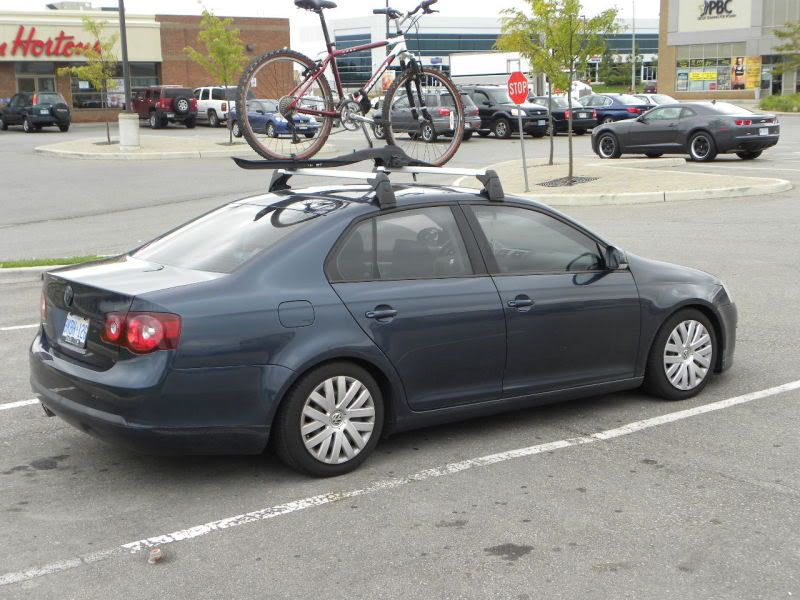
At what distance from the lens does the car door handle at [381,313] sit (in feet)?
17.9

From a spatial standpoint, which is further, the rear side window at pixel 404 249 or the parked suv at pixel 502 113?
the parked suv at pixel 502 113

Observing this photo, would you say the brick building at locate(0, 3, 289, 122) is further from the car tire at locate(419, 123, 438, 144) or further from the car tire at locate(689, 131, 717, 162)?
the car tire at locate(419, 123, 438, 144)

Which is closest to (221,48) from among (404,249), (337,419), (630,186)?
(630,186)

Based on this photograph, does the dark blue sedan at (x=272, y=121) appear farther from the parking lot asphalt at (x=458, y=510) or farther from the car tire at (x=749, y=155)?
the car tire at (x=749, y=155)

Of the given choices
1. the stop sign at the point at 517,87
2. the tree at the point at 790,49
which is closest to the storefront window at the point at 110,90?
the tree at the point at 790,49

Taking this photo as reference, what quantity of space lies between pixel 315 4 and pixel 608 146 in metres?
23.3

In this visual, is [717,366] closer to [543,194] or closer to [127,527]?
[127,527]

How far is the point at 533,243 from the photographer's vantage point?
625 cm

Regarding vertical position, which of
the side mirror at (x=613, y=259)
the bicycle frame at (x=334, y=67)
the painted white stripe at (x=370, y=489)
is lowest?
the painted white stripe at (x=370, y=489)

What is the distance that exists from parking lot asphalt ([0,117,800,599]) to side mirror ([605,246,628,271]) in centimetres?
92

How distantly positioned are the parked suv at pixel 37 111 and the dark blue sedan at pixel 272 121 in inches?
1679

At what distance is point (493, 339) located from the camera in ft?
19.3

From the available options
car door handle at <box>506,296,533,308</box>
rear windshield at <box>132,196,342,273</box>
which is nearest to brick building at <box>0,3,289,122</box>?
rear windshield at <box>132,196,342,273</box>

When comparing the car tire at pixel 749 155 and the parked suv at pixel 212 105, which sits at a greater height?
the parked suv at pixel 212 105
